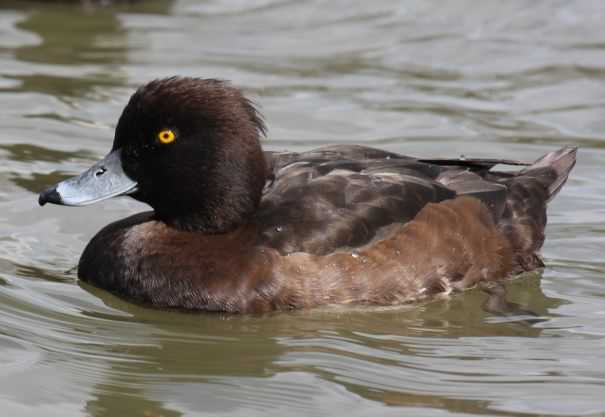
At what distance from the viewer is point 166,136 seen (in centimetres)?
652

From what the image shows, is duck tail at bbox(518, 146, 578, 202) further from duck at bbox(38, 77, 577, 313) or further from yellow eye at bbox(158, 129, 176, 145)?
yellow eye at bbox(158, 129, 176, 145)

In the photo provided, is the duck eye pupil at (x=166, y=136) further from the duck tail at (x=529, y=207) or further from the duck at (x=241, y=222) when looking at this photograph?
the duck tail at (x=529, y=207)

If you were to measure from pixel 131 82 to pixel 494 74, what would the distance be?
286cm

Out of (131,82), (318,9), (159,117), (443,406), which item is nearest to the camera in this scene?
(443,406)

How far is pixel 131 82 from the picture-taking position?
10.7 m

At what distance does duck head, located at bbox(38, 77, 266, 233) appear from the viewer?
6.47 metres

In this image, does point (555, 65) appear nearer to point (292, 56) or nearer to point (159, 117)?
point (292, 56)

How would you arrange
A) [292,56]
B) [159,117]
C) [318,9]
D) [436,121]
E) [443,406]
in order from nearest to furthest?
[443,406], [159,117], [436,121], [292,56], [318,9]

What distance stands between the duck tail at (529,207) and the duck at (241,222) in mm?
393

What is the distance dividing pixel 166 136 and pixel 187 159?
148mm

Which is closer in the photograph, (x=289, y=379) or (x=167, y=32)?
(x=289, y=379)

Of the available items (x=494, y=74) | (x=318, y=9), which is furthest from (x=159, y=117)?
(x=318, y=9)

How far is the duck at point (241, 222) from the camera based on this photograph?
646cm

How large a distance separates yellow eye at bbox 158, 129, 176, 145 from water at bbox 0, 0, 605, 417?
2.64 feet
